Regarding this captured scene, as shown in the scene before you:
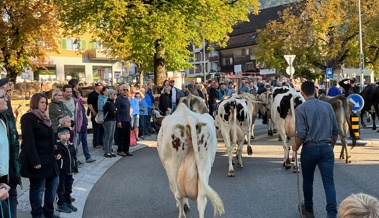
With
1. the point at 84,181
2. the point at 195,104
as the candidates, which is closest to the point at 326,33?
the point at 195,104

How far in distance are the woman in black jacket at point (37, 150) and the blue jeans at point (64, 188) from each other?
0.75 metres

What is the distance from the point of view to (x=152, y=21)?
77.7 ft

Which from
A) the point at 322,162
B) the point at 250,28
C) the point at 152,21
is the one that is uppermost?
the point at 250,28

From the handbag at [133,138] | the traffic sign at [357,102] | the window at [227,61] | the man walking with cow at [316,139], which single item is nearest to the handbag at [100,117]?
the handbag at [133,138]

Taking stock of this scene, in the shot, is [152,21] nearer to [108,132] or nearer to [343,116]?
[108,132]

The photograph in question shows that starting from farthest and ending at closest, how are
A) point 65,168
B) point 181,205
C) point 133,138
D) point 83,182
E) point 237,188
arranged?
1. point 133,138
2. point 83,182
3. point 237,188
4. point 65,168
5. point 181,205

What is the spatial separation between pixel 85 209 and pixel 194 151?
2.70 meters

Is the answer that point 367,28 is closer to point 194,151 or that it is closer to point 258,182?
point 258,182

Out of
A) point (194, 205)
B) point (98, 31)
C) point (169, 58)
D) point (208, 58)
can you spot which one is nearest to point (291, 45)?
point (169, 58)

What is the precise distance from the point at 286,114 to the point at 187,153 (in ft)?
16.5

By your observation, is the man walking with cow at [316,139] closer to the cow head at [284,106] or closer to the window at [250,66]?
the cow head at [284,106]

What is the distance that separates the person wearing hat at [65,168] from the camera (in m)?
7.43

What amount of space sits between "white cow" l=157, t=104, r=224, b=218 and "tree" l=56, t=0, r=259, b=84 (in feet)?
56.0

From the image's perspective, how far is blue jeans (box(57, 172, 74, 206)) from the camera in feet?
24.8
